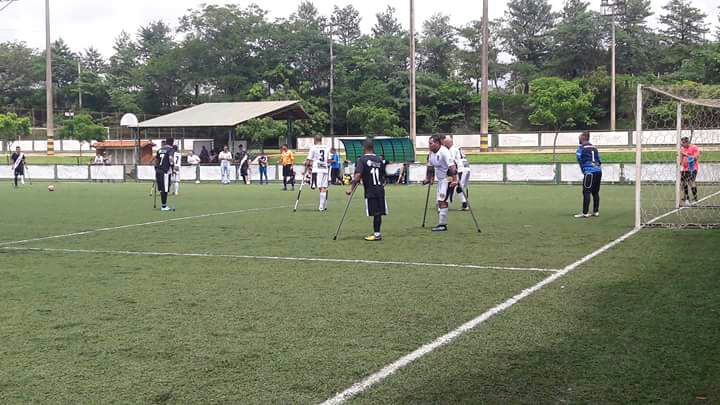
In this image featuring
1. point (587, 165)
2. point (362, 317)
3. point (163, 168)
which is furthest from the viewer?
point (163, 168)

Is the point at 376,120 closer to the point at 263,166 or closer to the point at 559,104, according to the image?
the point at 559,104

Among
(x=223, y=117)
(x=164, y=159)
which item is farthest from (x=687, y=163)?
(x=223, y=117)

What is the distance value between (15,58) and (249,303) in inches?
3622

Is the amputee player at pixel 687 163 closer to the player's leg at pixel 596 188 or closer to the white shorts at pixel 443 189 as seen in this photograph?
the player's leg at pixel 596 188

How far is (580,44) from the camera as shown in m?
73.2

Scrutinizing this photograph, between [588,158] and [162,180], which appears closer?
[588,158]

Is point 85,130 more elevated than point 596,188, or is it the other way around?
point 85,130

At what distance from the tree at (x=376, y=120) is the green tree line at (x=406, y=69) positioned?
0.11 m

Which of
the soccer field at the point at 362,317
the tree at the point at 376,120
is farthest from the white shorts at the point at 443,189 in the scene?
Result: the tree at the point at 376,120

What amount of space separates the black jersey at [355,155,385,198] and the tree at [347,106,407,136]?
1823 inches

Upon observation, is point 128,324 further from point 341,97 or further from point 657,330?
point 341,97

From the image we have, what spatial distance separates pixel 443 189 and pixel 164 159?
869 centimetres

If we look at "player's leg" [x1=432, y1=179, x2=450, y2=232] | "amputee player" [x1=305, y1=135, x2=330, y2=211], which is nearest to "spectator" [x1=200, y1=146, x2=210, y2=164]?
"amputee player" [x1=305, y1=135, x2=330, y2=211]

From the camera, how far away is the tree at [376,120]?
197 ft
